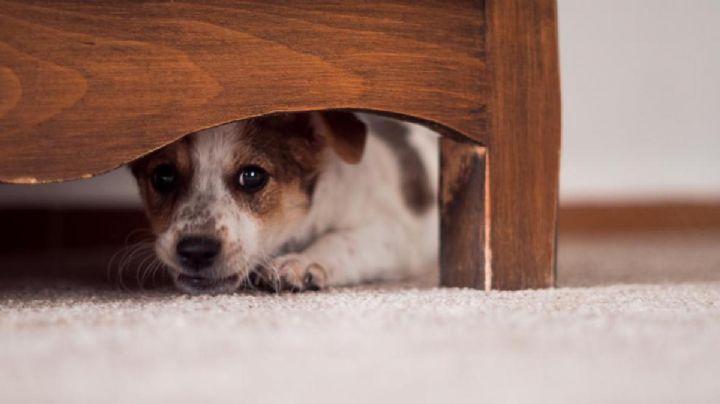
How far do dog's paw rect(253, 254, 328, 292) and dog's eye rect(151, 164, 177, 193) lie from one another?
27cm

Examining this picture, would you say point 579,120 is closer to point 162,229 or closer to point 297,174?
point 297,174

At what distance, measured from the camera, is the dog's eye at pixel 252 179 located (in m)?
1.76

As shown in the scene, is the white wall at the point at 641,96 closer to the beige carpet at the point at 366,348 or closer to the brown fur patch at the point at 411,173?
the brown fur patch at the point at 411,173

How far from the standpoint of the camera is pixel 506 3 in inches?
60.0

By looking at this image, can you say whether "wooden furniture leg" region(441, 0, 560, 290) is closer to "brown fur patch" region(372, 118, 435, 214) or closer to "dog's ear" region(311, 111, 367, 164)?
"dog's ear" region(311, 111, 367, 164)

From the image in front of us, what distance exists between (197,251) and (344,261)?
1.27 ft

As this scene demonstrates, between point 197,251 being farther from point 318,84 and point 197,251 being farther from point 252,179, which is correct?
point 318,84

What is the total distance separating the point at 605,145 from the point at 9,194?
234 cm

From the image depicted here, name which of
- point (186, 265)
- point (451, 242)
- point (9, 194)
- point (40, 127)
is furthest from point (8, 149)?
point (9, 194)

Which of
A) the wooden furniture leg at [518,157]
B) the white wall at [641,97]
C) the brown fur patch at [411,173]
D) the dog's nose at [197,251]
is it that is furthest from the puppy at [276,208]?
the white wall at [641,97]

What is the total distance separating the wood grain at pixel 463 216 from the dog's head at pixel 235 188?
10.0 inches

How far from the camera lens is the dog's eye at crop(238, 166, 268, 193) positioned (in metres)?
1.76

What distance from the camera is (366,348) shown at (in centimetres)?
91

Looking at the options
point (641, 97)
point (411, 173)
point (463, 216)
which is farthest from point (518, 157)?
point (641, 97)
